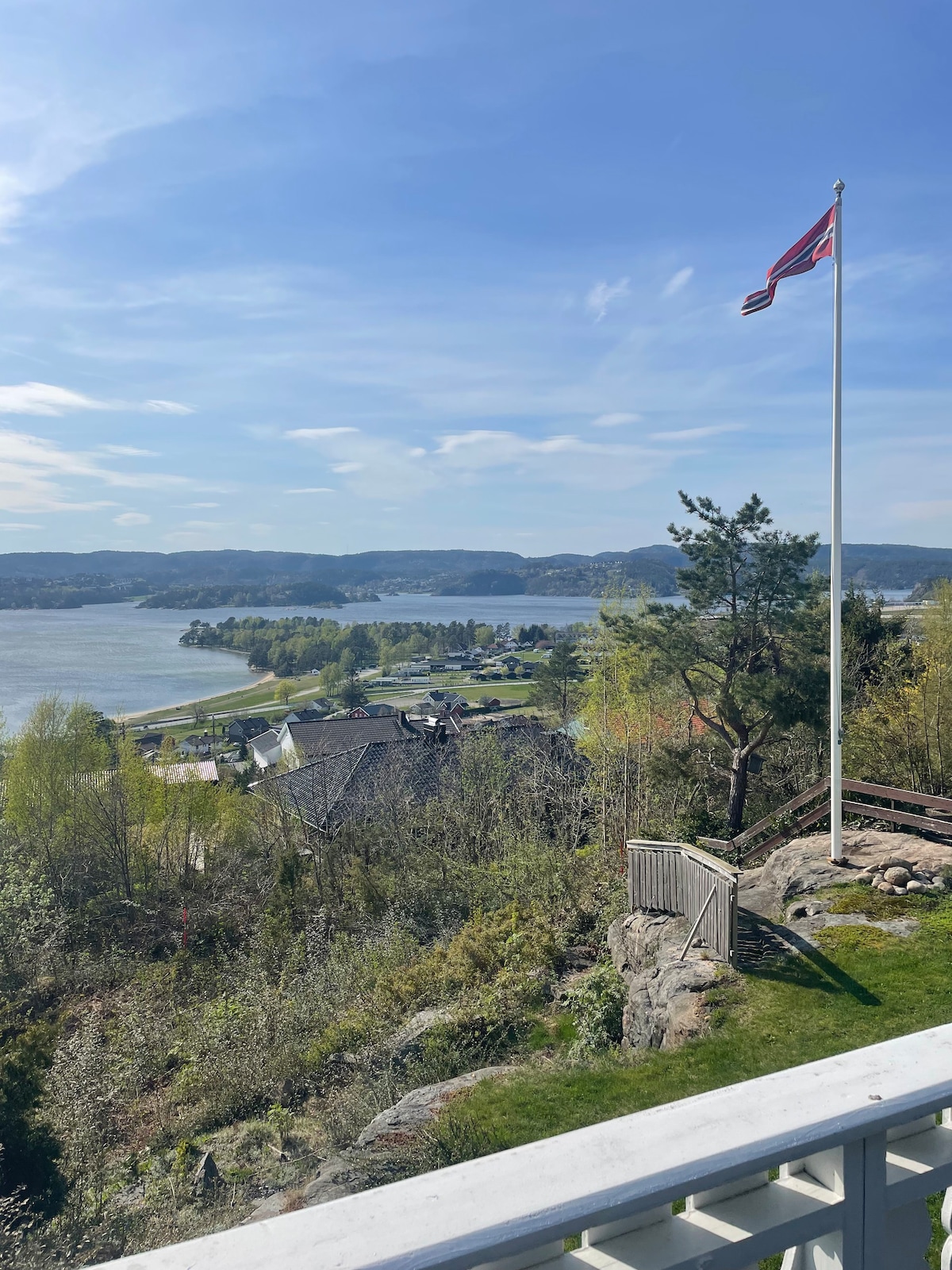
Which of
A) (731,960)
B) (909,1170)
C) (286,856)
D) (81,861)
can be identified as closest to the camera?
(909,1170)

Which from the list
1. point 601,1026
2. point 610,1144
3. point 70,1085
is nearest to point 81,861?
point 70,1085

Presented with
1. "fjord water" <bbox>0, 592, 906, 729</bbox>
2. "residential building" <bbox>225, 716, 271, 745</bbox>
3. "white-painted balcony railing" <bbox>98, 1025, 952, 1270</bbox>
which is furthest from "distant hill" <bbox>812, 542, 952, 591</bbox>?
"residential building" <bbox>225, 716, 271, 745</bbox>

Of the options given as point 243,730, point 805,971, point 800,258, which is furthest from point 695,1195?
point 243,730

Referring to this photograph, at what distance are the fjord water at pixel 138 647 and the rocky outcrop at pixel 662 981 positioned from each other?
25.3 metres

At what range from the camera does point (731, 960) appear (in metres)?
7.73

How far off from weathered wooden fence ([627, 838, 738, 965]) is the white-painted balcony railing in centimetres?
684

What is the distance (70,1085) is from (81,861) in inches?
678

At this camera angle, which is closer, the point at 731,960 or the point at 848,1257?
the point at 848,1257

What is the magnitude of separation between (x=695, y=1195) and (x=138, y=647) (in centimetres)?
12479

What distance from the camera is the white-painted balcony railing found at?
32.8 inches

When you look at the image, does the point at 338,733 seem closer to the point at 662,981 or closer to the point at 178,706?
the point at 662,981

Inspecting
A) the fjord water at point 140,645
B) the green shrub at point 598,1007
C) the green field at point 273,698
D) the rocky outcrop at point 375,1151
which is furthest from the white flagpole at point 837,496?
the green field at point 273,698

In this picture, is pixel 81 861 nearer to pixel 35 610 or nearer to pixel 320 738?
pixel 320 738

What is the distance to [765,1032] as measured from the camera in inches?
262
